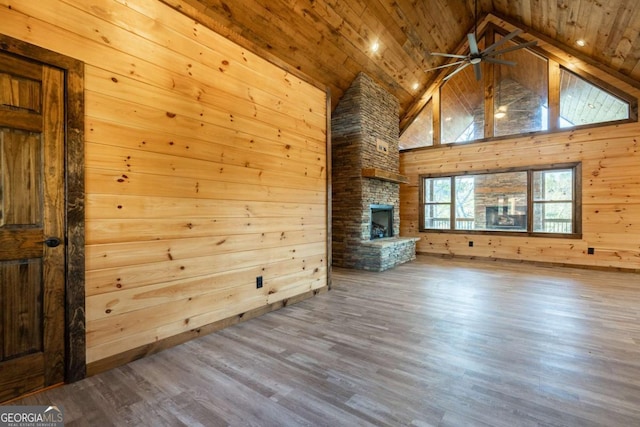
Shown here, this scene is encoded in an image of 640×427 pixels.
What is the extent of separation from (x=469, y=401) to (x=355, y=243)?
3993 millimetres

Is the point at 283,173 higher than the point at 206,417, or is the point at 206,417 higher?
the point at 283,173

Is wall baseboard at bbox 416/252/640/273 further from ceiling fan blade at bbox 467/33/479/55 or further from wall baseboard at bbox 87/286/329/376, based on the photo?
wall baseboard at bbox 87/286/329/376

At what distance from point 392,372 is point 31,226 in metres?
2.46

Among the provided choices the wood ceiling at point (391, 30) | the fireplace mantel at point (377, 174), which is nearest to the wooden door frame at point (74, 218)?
the wood ceiling at point (391, 30)

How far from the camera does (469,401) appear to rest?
1720 millimetres

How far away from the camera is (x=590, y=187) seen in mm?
5711

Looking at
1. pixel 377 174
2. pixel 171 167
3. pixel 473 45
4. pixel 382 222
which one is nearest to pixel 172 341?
pixel 171 167

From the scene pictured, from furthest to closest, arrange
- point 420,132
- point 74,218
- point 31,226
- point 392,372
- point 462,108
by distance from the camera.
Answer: point 420,132 → point 462,108 → point 392,372 → point 74,218 → point 31,226

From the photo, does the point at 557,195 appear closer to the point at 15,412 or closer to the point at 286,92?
the point at 286,92

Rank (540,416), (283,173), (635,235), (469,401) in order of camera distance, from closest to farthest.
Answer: (540,416) → (469,401) → (283,173) → (635,235)

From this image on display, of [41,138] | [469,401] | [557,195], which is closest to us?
[469,401]

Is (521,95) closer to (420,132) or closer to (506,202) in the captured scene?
(420,132)

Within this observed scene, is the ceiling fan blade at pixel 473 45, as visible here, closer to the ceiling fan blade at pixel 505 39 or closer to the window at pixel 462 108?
the ceiling fan blade at pixel 505 39

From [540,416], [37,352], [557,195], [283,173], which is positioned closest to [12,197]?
[37,352]
